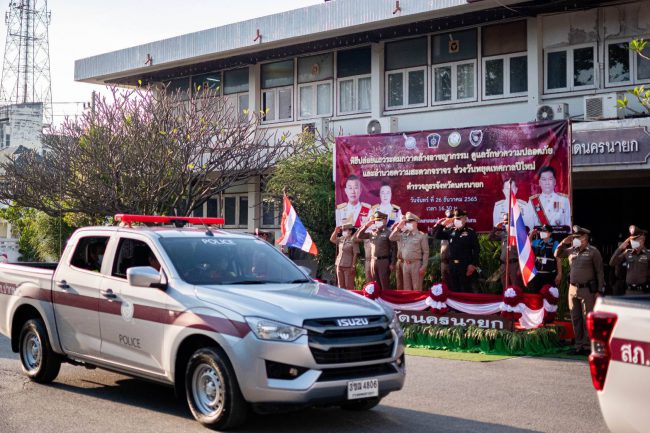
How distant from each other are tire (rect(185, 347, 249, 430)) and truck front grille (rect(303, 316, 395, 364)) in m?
0.76

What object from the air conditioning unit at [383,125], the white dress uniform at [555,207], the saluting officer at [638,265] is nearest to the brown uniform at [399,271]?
the white dress uniform at [555,207]

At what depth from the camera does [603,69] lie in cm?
1962

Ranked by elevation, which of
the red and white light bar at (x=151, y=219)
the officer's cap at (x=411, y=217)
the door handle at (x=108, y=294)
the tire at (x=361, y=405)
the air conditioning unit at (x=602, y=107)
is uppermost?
the air conditioning unit at (x=602, y=107)

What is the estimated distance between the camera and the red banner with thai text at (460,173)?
46.0 feet

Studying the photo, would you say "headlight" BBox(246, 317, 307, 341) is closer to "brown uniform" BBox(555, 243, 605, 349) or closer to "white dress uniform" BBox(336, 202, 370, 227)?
"brown uniform" BBox(555, 243, 605, 349)

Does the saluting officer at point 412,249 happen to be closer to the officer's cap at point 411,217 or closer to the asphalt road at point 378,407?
the officer's cap at point 411,217

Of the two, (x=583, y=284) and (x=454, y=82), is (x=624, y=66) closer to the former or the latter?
(x=454, y=82)

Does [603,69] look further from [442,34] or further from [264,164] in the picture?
[264,164]

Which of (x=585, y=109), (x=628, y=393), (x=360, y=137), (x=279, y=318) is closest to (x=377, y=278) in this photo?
(x=360, y=137)

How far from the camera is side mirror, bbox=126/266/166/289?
24.8 ft

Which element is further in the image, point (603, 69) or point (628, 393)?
point (603, 69)

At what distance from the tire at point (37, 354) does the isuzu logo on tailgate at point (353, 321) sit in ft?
12.5

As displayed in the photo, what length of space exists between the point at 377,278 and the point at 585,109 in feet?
19.9

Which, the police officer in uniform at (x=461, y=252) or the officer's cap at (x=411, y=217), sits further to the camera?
the officer's cap at (x=411, y=217)
